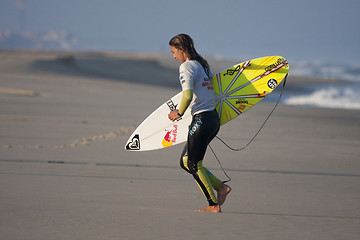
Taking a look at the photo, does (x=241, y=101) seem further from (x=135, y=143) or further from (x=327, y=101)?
(x=327, y=101)

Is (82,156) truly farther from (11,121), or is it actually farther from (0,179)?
(11,121)

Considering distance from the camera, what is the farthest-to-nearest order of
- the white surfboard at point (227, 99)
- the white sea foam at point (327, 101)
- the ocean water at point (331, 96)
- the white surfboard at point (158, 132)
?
1. the ocean water at point (331, 96)
2. the white sea foam at point (327, 101)
3. the white surfboard at point (158, 132)
4. the white surfboard at point (227, 99)

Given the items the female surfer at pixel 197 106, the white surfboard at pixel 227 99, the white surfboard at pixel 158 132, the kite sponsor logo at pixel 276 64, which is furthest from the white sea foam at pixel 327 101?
the female surfer at pixel 197 106

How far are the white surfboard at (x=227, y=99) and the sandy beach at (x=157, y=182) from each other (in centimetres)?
55

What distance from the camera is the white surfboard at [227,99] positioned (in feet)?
16.8

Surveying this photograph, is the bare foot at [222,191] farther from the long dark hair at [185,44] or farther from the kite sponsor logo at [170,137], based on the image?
the long dark hair at [185,44]

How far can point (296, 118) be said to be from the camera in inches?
531

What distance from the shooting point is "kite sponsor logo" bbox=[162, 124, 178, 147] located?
5.21m

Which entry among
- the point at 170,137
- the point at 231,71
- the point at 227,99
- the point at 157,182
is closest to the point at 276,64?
the point at 231,71

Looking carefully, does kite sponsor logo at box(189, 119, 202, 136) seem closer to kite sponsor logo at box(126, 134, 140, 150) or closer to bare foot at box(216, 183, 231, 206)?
bare foot at box(216, 183, 231, 206)

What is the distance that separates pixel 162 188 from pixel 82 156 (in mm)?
1927

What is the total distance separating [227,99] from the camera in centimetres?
511

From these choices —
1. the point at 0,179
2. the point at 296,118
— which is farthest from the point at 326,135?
the point at 0,179

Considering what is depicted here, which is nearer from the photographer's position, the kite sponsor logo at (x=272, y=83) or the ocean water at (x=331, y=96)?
the kite sponsor logo at (x=272, y=83)
